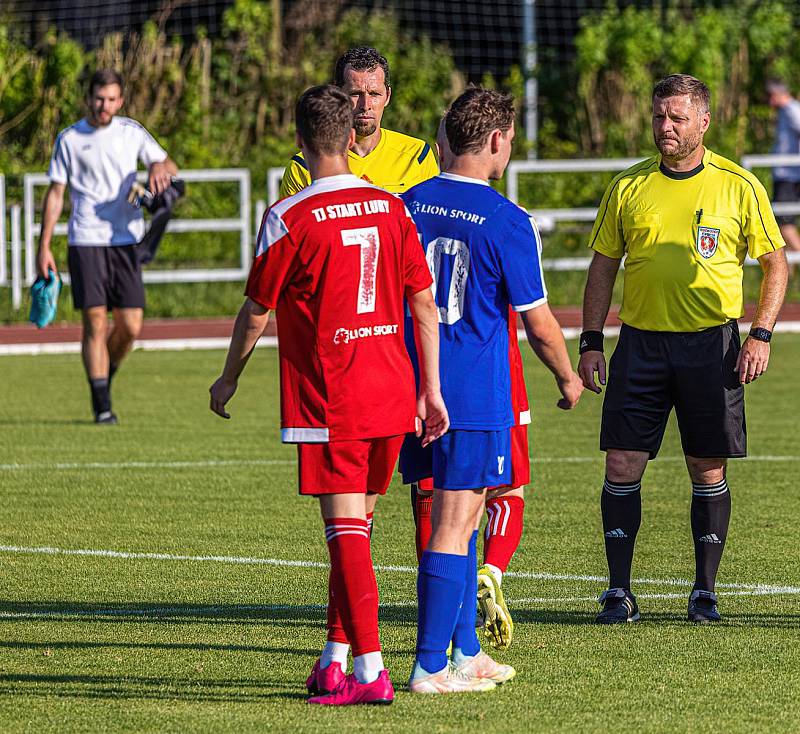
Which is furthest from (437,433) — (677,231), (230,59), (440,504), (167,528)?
(230,59)

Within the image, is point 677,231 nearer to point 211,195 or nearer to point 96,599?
point 96,599

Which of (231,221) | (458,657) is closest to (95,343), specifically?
(458,657)

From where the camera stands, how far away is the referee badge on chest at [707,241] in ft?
22.3

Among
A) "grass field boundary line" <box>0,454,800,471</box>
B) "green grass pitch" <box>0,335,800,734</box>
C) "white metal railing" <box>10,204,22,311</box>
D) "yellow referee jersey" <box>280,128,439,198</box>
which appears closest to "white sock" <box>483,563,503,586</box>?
"green grass pitch" <box>0,335,800,734</box>

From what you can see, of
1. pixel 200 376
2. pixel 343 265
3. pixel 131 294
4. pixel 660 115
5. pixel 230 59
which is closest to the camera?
pixel 343 265

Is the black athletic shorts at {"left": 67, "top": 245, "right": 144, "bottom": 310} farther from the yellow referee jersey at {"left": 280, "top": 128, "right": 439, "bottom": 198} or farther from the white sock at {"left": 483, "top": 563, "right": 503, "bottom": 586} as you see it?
the white sock at {"left": 483, "top": 563, "right": 503, "bottom": 586}

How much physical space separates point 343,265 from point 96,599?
245cm

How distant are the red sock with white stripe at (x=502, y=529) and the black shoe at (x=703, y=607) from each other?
768mm

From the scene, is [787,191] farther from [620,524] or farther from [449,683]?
[449,683]

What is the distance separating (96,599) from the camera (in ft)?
23.3

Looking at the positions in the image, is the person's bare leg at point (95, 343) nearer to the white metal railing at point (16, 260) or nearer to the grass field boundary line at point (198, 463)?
the grass field boundary line at point (198, 463)

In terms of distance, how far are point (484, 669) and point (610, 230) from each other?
6.72 ft

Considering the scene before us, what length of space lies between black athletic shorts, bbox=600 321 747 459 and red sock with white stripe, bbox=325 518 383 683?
1.87 metres

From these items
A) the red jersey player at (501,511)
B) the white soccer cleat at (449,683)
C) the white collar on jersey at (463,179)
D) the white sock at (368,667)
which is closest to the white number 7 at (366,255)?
the white collar on jersey at (463,179)
